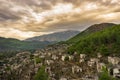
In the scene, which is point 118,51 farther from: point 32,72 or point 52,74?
point 32,72

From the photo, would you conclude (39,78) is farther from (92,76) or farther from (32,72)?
(32,72)

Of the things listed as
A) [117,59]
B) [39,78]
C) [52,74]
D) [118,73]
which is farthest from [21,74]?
[118,73]

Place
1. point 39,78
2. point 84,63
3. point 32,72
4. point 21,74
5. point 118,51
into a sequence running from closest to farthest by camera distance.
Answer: point 39,78, point 84,63, point 118,51, point 32,72, point 21,74

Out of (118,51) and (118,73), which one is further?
(118,51)

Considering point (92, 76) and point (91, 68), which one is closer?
point (92, 76)

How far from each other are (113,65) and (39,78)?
40.8 meters

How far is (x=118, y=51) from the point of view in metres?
158

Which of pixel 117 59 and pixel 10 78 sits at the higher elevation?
pixel 117 59

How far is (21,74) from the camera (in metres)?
189

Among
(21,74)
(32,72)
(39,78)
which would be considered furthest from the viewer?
(21,74)

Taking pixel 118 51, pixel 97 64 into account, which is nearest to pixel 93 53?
pixel 118 51

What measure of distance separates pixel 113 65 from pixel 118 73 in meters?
15.8

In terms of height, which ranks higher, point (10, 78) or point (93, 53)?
point (93, 53)

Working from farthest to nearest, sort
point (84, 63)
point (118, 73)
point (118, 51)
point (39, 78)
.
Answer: point (118, 51) → point (84, 63) → point (39, 78) → point (118, 73)
